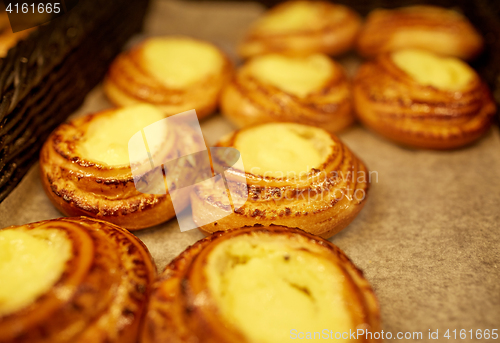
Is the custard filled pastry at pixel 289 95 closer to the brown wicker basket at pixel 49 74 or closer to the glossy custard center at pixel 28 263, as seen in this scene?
the brown wicker basket at pixel 49 74

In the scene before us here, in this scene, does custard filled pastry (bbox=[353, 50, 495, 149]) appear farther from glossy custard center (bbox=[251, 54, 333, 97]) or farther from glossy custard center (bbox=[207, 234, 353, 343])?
glossy custard center (bbox=[207, 234, 353, 343])

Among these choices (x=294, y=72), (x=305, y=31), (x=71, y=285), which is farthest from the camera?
(x=305, y=31)

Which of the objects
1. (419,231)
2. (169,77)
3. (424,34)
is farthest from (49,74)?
(424,34)

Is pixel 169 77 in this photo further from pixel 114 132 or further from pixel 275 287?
pixel 275 287

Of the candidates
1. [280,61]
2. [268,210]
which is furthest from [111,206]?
[280,61]

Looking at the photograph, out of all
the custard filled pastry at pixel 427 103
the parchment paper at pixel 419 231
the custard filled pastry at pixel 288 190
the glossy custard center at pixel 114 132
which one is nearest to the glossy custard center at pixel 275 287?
the custard filled pastry at pixel 288 190

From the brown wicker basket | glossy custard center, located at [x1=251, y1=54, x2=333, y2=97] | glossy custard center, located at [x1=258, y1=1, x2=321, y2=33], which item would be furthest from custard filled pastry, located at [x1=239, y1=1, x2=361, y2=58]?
the brown wicker basket
